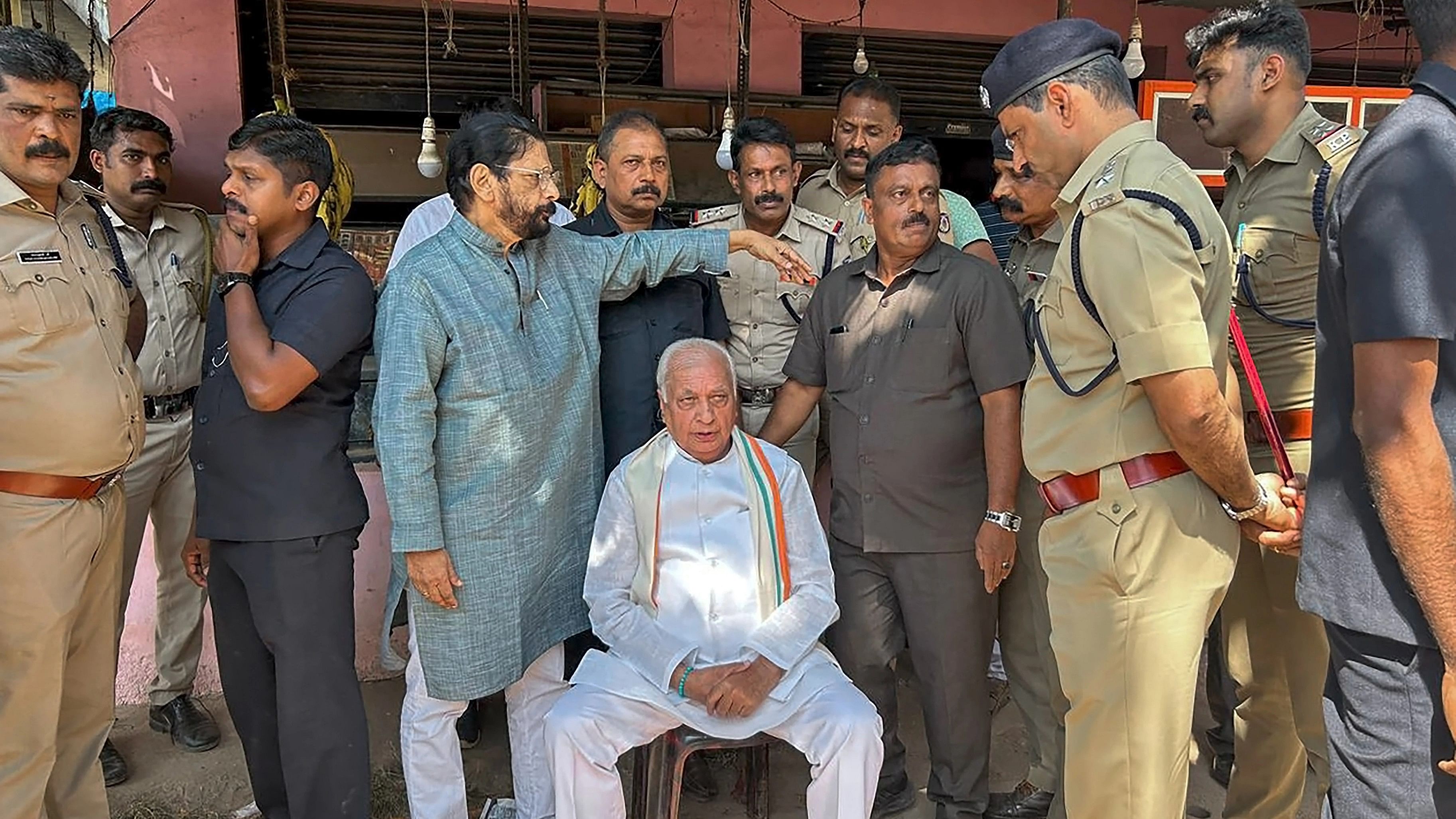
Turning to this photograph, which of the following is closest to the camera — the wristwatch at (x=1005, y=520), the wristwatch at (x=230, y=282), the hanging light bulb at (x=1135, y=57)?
the wristwatch at (x=230, y=282)

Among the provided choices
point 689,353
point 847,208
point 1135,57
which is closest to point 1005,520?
point 689,353

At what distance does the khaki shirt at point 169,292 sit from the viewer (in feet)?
11.0

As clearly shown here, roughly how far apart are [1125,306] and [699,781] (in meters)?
2.04

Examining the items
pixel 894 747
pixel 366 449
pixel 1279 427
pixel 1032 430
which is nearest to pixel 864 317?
pixel 1032 430

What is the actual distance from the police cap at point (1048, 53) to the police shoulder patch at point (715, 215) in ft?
5.05

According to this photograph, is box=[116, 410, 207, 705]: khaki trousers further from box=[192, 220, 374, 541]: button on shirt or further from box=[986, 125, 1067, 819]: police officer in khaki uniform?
box=[986, 125, 1067, 819]: police officer in khaki uniform

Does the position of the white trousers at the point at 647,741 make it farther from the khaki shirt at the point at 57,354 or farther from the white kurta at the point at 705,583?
the khaki shirt at the point at 57,354

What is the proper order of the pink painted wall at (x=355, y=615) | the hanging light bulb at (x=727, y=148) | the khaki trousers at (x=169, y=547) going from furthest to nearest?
the hanging light bulb at (x=727, y=148)
the pink painted wall at (x=355, y=615)
the khaki trousers at (x=169, y=547)

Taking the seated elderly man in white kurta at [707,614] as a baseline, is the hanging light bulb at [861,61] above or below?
above

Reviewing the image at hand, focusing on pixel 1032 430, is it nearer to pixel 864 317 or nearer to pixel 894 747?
pixel 864 317

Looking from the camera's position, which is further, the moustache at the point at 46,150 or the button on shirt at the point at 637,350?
the button on shirt at the point at 637,350

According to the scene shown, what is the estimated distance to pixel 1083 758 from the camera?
2098mm

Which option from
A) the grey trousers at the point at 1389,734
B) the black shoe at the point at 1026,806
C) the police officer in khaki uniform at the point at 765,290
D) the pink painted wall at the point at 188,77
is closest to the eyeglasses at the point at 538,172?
the police officer in khaki uniform at the point at 765,290

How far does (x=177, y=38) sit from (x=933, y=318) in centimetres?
421
